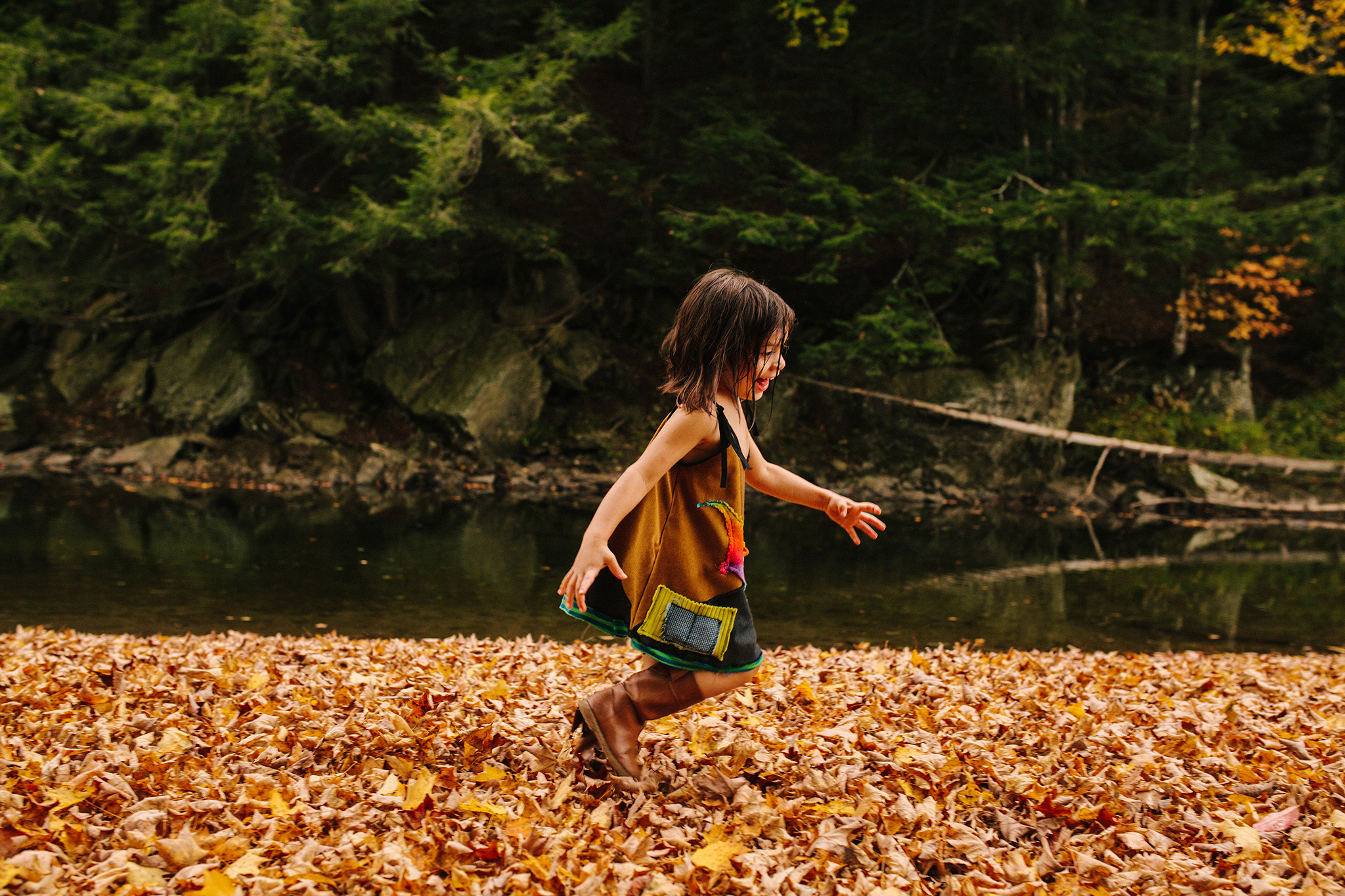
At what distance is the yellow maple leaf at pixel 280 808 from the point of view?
8.25 feet

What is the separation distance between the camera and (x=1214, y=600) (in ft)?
30.7

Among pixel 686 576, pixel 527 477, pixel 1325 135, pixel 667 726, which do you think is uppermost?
pixel 1325 135

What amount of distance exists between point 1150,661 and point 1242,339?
16459 mm

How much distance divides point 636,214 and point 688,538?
53.8 feet

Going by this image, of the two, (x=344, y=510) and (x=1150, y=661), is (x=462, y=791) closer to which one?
(x=1150, y=661)

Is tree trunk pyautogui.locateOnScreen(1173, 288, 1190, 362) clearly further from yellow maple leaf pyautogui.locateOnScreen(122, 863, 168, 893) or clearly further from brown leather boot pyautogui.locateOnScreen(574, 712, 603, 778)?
yellow maple leaf pyautogui.locateOnScreen(122, 863, 168, 893)

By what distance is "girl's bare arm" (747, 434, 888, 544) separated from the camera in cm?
293

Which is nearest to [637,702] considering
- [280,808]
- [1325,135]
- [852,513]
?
[852,513]

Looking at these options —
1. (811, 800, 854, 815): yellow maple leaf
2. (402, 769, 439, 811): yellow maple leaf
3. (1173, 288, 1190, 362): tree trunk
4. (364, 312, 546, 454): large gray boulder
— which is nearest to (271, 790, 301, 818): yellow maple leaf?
(402, 769, 439, 811): yellow maple leaf

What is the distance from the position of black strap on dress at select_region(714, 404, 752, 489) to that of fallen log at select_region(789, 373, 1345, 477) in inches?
566

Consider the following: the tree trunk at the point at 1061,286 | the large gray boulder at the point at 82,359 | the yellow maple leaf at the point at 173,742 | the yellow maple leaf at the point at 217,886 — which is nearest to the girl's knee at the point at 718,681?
the yellow maple leaf at the point at 217,886

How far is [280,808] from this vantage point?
8.30 feet

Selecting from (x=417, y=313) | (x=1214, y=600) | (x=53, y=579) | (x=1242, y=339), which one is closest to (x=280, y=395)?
(x=417, y=313)

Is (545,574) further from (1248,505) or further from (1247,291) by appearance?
(1247,291)
